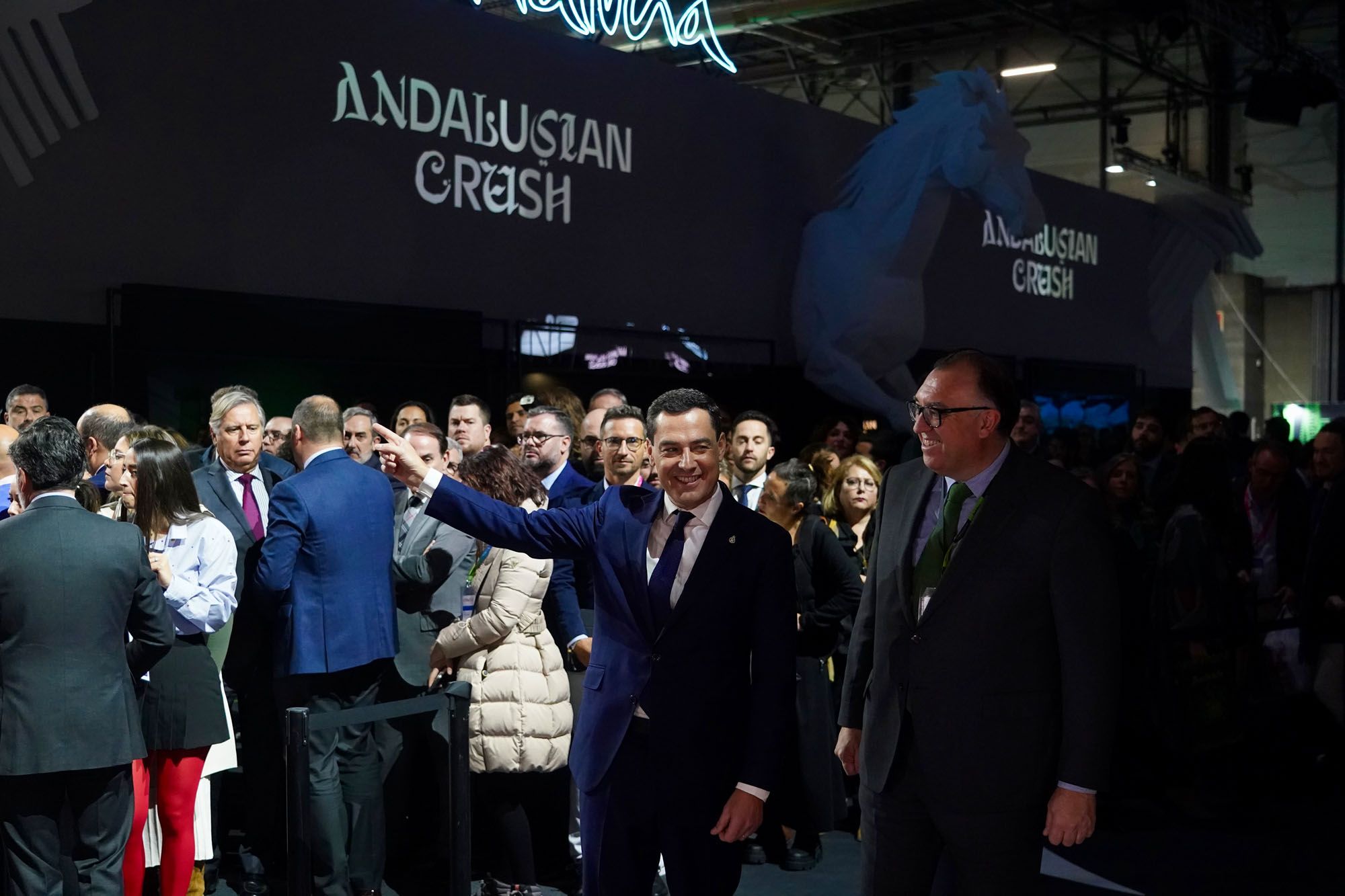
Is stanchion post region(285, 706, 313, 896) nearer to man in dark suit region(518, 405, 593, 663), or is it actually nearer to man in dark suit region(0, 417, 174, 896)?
man in dark suit region(0, 417, 174, 896)

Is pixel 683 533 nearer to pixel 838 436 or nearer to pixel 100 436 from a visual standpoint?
pixel 100 436

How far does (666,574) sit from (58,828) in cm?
176

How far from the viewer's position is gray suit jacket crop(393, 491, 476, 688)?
444 centimetres

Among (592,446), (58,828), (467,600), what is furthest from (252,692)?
(592,446)

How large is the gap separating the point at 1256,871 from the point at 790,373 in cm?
662

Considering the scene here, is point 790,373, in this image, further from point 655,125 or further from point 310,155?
point 310,155

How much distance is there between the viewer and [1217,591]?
552cm

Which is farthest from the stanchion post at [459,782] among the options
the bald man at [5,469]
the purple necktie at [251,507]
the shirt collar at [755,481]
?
the shirt collar at [755,481]

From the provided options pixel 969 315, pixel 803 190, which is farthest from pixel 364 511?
pixel 969 315

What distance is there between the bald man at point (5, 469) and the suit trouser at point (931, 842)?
3186 millimetres

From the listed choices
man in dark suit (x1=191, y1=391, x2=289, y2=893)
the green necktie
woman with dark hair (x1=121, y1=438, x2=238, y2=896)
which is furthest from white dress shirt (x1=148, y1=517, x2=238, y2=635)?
the green necktie

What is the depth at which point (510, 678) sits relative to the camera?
13.6ft

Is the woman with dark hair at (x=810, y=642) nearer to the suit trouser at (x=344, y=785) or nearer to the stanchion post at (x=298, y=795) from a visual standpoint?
the suit trouser at (x=344, y=785)

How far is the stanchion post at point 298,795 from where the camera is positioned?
3.23 m
